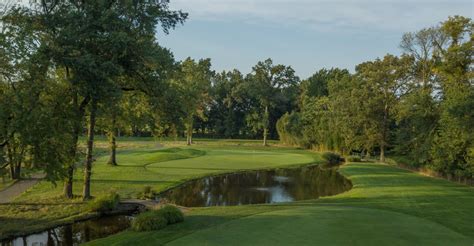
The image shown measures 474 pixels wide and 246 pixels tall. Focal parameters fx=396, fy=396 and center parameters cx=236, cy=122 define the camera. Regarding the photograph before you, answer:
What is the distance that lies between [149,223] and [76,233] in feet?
12.9

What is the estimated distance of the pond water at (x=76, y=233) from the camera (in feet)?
51.3

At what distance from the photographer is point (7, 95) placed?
1633 cm

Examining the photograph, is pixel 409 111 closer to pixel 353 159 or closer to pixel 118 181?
pixel 353 159

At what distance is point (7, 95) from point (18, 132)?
166cm

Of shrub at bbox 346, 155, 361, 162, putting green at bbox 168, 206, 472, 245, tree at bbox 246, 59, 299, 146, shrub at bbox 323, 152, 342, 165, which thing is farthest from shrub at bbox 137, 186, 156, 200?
tree at bbox 246, 59, 299, 146

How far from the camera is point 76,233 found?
17.0 meters

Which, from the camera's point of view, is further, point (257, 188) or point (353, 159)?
point (353, 159)

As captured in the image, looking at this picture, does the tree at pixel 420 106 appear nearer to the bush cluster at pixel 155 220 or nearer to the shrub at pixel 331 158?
the shrub at pixel 331 158

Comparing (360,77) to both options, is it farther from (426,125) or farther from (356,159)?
(426,125)

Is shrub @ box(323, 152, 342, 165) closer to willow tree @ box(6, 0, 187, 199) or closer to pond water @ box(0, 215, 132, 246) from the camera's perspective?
willow tree @ box(6, 0, 187, 199)

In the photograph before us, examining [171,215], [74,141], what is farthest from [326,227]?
[74,141]

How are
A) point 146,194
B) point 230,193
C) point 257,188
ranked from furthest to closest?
point 257,188 < point 230,193 < point 146,194

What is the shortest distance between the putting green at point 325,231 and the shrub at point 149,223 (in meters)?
2.01

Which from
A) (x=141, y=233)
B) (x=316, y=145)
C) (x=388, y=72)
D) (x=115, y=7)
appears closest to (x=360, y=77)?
(x=388, y=72)
